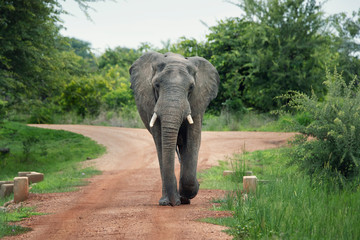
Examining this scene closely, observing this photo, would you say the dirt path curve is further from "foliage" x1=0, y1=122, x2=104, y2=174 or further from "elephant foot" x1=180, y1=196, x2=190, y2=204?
"foliage" x1=0, y1=122, x2=104, y2=174

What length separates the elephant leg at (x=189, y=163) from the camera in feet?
28.0

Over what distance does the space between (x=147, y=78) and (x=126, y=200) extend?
2.49m

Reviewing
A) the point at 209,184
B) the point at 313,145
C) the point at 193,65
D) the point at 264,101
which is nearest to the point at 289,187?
the point at 313,145

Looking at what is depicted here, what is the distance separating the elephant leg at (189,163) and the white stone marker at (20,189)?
3462 millimetres

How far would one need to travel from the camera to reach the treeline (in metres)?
17.1

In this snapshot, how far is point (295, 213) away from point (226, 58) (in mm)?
24203

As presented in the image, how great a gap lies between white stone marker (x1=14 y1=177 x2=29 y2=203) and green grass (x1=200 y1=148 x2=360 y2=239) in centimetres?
420

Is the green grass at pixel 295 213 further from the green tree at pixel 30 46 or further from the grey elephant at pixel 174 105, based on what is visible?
the green tree at pixel 30 46

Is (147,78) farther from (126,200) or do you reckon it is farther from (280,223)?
(280,223)

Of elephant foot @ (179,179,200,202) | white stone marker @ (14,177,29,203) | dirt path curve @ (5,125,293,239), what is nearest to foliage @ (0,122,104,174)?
dirt path curve @ (5,125,293,239)

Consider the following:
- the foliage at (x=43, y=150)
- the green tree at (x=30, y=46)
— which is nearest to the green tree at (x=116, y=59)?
the foliage at (x=43, y=150)

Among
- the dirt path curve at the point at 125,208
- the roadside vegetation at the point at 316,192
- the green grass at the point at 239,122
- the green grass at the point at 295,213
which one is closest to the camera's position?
the green grass at the point at 295,213

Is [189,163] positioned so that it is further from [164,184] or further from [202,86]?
[202,86]

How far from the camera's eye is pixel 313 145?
29.7ft
